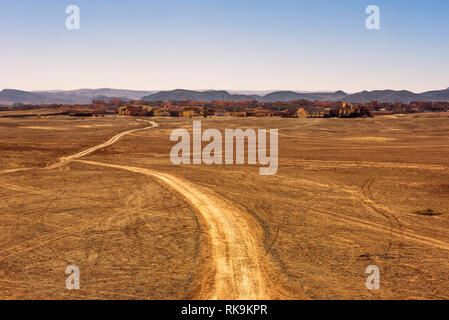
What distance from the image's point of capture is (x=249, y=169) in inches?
899

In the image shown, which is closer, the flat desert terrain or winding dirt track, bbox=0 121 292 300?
A: winding dirt track, bbox=0 121 292 300

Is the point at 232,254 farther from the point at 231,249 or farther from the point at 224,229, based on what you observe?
the point at 224,229

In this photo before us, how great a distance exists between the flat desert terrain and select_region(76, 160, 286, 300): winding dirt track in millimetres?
45

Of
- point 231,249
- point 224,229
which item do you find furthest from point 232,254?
point 224,229

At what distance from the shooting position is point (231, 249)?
10.5 meters

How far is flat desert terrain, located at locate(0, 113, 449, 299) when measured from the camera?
845 cm

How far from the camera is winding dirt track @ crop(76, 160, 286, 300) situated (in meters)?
8.12

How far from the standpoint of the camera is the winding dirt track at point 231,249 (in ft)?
26.7

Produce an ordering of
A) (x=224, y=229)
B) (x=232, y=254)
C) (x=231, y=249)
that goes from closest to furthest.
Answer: (x=232, y=254) → (x=231, y=249) → (x=224, y=229)

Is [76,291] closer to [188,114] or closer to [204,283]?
[204,283]

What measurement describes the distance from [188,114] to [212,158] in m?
66.3

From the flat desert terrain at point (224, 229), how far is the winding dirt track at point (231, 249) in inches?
1.8

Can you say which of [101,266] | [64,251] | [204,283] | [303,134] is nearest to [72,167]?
[64,251]

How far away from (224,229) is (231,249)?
65.5 inches
